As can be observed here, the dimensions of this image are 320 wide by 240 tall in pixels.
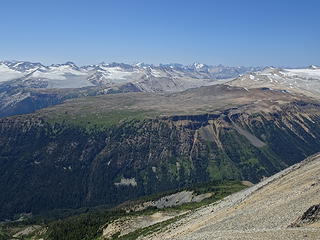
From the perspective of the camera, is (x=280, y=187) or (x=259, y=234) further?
(x=280, y=187)

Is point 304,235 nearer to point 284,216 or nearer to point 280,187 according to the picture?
point 284,216

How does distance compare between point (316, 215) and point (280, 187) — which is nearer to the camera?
point (316, 215)

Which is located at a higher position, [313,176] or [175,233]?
[313,176]

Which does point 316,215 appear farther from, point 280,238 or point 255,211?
point 255,211

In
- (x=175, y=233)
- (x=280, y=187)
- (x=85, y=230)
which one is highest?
(x=280, y=187)

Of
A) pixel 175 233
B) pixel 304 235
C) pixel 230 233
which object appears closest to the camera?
pixel 304 235

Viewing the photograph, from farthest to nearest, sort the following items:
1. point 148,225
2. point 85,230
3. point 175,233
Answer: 1. point 85,230
2. point 148,225
3. point 175,233

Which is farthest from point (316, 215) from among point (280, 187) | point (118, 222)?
point (118, 222)

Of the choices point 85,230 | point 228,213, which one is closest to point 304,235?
point 228,213

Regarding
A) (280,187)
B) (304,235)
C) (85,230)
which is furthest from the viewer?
(85,230)

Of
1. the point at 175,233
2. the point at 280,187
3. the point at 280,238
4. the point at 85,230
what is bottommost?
the point at 85,230
